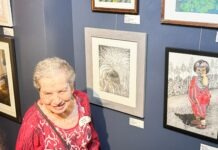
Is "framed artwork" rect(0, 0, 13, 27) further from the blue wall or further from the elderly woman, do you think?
the elderly woman

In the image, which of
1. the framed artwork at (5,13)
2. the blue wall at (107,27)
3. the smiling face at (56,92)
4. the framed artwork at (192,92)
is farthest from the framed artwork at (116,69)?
the framed artwork at (5,13)

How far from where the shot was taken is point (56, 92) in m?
1.48

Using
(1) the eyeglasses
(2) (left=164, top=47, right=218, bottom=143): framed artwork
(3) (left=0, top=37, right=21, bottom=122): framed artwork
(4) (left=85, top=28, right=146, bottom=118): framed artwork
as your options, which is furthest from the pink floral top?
(3) (left=0, top=37, right=21, bottom=122): framed artwork

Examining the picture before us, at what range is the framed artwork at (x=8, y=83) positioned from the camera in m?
2.08

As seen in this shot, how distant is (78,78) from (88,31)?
1.13 feet

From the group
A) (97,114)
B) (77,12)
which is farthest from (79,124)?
(77,12)

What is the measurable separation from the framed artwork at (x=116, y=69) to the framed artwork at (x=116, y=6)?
12 centimetres

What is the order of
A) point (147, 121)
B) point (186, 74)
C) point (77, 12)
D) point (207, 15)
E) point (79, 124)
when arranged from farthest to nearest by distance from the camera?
point (77, 12)
point (147, 121)
point (79, 124)
point (186, 74)
point (207, 15)

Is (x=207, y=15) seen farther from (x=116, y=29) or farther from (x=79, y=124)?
(x=79, y=124)

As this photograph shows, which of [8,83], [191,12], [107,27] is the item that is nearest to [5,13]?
[8,83]

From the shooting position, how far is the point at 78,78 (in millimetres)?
2066

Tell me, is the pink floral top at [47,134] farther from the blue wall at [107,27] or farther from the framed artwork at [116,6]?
the framed artwork at [116,6]

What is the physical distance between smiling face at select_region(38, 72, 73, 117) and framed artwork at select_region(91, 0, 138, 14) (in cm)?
50

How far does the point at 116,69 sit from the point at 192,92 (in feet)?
1.58
